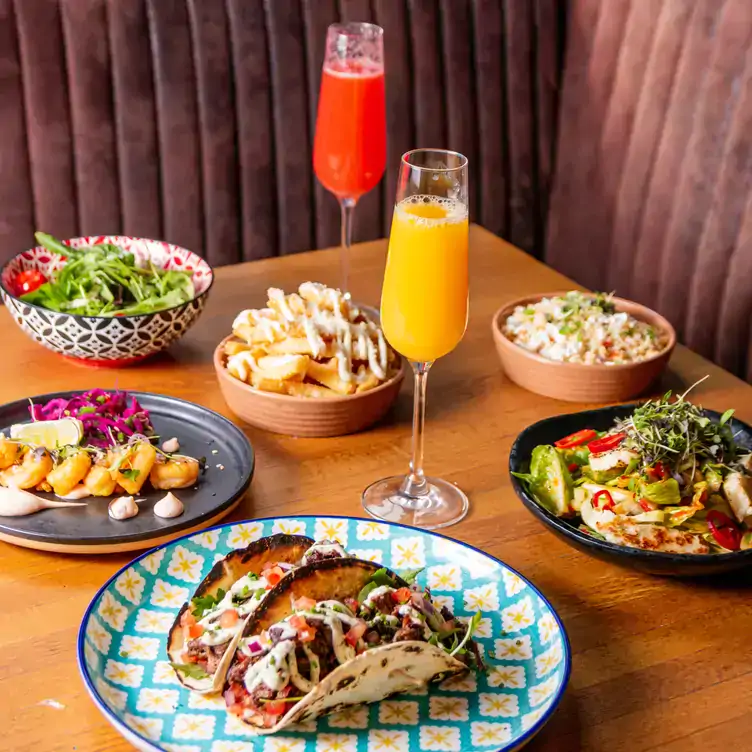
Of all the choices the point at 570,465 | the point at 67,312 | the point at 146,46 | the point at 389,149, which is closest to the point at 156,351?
the point at 67,312

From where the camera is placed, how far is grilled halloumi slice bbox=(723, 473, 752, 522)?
1.30 metres

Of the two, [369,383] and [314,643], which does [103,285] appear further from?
[314,643]

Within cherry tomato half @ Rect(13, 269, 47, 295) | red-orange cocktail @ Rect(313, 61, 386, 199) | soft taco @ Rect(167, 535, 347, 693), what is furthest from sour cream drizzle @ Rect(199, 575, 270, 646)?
red-orange cocktail @ Rect(313, 61, 386, 199)

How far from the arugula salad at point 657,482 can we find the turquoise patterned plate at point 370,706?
0.18 m

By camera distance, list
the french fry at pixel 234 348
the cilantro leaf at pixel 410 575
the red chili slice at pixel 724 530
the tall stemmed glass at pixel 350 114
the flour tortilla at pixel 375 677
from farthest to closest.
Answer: the tall stemmed glass at pixel 350 114 → the french fry at pixel 234 348 → the red chili slice at pixel 724 530 → the cilantro leaf at pixel 410 575 → the flour tortilla at pixel 375 677

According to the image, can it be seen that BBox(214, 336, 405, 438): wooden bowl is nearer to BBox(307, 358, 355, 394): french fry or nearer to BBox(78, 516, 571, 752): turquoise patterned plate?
BBox(307, 358, 355, 394): french fry

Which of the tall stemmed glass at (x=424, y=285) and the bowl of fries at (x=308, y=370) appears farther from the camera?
the bowl of fries at (x=308, y=370)

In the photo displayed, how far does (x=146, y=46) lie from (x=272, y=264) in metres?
0.89

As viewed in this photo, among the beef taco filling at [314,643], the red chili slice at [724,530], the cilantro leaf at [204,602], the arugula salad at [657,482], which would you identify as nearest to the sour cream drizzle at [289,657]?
the beef taco filling at [314,643]

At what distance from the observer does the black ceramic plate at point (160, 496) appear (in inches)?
49.1

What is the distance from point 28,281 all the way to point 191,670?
3.51 feet

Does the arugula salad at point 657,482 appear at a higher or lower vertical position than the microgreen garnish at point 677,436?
lower

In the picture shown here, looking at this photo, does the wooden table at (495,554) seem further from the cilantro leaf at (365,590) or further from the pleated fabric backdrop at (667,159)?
Result: the pleated fabric backdrop at (667,159)

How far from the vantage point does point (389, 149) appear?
10.3 feet
